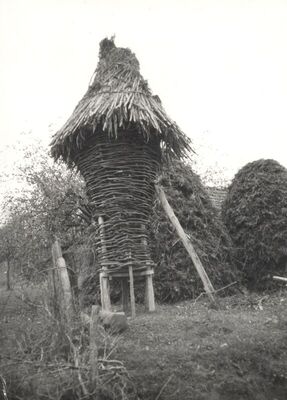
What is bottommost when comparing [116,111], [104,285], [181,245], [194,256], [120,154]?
[104,285]

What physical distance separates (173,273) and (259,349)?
4.10 meters

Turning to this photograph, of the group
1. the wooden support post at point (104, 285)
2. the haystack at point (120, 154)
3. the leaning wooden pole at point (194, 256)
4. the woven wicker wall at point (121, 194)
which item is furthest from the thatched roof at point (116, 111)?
the wooden support post at point (104, 285)

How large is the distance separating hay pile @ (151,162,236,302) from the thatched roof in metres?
2.30

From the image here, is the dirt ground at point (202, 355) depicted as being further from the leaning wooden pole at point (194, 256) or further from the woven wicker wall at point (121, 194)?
the woven wicker wall at point (121, 194)

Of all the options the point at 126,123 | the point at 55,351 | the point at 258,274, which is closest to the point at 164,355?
the point at 55,351

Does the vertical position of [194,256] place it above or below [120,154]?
below

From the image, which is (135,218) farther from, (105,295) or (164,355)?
(164,355)

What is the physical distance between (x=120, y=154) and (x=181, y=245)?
125 inches

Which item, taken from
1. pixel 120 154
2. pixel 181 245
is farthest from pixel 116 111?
pixel 181 245

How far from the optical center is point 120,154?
20.6 feet

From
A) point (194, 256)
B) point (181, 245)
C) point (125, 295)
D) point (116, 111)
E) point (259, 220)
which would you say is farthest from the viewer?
point (259, 220)

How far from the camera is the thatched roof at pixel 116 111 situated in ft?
19.9

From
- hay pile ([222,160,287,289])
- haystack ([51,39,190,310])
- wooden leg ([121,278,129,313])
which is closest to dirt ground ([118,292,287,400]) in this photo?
wooden leg ([121,278,129,313])

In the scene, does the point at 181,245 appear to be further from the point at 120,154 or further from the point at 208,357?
the point at 208,357
